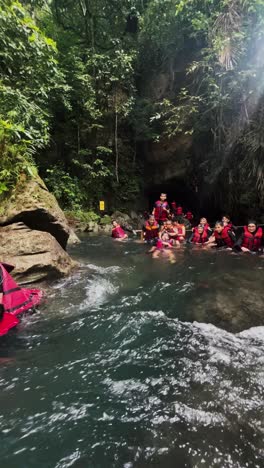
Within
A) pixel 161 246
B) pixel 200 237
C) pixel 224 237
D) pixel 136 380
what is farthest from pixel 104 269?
pixel 200 237

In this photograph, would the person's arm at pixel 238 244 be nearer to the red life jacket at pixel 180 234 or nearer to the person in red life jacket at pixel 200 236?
the person in red life jacket at pixel 200 236

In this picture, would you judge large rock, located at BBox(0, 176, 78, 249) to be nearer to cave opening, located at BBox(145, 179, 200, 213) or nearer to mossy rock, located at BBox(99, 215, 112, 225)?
mossy rock, located at BBox(99, 215, 112, 225)

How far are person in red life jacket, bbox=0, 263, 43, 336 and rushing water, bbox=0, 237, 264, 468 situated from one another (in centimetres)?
17

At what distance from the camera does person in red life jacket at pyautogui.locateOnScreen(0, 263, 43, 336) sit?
3.98m

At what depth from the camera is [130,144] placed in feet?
59.8

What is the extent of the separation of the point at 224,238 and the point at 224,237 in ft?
0.13

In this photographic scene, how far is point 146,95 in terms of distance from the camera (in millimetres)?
17016

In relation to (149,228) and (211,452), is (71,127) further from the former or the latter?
(211,452)

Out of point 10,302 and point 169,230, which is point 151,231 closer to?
point 169,230

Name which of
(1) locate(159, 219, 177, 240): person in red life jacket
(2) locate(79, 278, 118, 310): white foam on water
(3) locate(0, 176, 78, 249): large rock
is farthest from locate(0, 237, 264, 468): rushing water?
(1) locate(159, 219, 177, 240): person in red life jacket

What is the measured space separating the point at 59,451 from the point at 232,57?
12033 millimetres

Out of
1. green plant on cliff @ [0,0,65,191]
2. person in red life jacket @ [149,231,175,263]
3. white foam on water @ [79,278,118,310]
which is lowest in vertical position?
person in red life jacket @ [149,231,175,263]

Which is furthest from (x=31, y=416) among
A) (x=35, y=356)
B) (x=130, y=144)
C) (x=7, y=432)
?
(x=130, y=144)

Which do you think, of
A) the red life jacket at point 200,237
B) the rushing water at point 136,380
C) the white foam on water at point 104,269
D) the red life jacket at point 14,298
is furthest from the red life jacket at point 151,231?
the red life jacket at point 14,298
